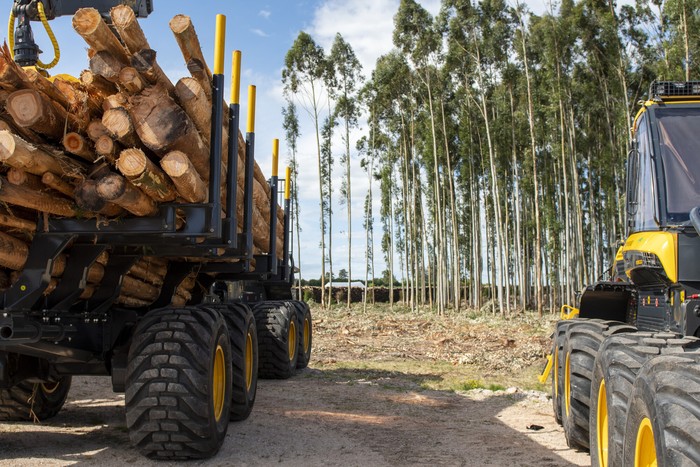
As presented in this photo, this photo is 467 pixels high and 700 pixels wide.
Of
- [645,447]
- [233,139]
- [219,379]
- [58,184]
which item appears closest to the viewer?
[645,447]

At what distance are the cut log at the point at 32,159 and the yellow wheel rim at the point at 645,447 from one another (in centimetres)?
374

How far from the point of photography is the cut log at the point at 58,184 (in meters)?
4.55

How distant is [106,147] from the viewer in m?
4.52

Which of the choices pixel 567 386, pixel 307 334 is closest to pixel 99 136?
pixel 567 386

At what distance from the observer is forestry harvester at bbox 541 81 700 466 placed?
2.74 metres

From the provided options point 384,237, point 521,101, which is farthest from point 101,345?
point 384,237

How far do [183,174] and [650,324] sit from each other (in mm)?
3572

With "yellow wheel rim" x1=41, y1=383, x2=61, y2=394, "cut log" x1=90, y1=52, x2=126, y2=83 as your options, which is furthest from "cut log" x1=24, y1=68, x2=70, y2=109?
"yellow wheel rim" x1=41, y1=383, x2=61, y2=394

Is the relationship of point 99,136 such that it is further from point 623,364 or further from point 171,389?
point 623,364

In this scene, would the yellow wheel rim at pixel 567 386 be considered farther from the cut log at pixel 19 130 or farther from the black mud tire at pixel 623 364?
the cut log at pixel 19 130

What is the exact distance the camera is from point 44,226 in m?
4.84

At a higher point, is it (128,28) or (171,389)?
(128,28)

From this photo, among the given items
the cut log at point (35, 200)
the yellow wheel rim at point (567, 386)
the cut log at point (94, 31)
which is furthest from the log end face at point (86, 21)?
the yellow wheel rim at point (567, 386)

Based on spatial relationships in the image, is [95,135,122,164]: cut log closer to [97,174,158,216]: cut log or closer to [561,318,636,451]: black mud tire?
[97,174,158,216]: cut log
